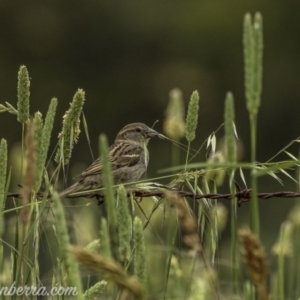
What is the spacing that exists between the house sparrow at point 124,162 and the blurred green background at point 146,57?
15771 mm

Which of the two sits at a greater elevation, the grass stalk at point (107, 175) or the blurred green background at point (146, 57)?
the blurred green background at point (146, 57)

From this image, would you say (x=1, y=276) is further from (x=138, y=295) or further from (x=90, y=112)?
(x=90, y=112)

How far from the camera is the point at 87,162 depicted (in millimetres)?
20531

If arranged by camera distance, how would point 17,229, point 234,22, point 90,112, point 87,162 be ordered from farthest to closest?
point 234,22, point 90,112, point 87,162, point 17,229

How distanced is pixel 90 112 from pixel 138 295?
22.6 metres

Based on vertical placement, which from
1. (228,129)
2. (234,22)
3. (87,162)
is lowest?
(228,129)

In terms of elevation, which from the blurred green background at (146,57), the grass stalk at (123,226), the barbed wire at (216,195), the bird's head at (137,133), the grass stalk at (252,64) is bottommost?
the grass stalk at (123,226)

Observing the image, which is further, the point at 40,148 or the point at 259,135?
the point at 259,135

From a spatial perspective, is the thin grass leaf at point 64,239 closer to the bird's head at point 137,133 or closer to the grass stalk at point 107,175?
the grass stalk at point 107,175

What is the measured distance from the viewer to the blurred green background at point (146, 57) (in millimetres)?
24328

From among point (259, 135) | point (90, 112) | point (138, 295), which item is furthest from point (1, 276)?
point (90, 112)

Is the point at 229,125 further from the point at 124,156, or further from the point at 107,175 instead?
the point at 124,156

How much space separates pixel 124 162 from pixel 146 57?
68.0ft

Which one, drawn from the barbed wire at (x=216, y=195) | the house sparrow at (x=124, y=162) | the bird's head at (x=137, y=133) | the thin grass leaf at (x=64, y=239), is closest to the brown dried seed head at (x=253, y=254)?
the thin grass leaf at (x=64, y=239)
